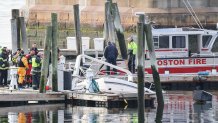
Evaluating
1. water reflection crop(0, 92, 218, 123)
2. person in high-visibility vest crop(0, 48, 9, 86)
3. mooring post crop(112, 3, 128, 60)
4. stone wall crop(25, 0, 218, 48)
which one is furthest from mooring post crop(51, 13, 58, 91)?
stone wall crop(25, 0, 218, 48)

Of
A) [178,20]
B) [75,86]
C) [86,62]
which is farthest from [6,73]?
[178,20]

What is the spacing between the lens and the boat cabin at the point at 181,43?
56875mm

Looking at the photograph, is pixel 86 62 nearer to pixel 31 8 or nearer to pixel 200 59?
pixel 200 59

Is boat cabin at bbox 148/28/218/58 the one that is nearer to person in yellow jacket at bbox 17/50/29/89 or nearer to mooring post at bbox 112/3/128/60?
mooring post at bbox 112/3/128/60

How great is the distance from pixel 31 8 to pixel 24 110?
1432 inches

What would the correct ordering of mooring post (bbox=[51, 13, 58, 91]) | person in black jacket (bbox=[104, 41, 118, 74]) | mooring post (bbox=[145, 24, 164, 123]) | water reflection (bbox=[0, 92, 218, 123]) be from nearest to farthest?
water reflection (bbox=[0, 92, 218, 123]), mooring post (bbox=[145, 24, 164, 123]), mooring post (bbox=[51, 13, 58, 91]), person in black jacket (bbox=[104, 41, 118, 74])

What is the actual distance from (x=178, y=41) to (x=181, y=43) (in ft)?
0.50

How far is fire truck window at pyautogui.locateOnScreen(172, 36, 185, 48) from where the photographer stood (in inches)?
2243

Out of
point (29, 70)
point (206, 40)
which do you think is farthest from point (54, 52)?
point (206, 40)

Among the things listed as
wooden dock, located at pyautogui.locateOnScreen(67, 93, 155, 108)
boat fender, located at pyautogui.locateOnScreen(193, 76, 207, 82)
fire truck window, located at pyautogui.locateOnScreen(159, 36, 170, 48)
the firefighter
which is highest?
fire truck window, located at pyautogui.locateOnScreen(159, 36, 170, 48)

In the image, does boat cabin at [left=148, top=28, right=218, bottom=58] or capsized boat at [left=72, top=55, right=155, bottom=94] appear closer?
capsized boat at [left=72, top=55, right=155, bottom=94]

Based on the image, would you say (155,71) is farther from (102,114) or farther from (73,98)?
(73,98)

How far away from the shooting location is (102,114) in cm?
4528

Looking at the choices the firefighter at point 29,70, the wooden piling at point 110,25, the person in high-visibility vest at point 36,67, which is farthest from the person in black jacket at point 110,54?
the person in high-visibility vest at point 36,67
